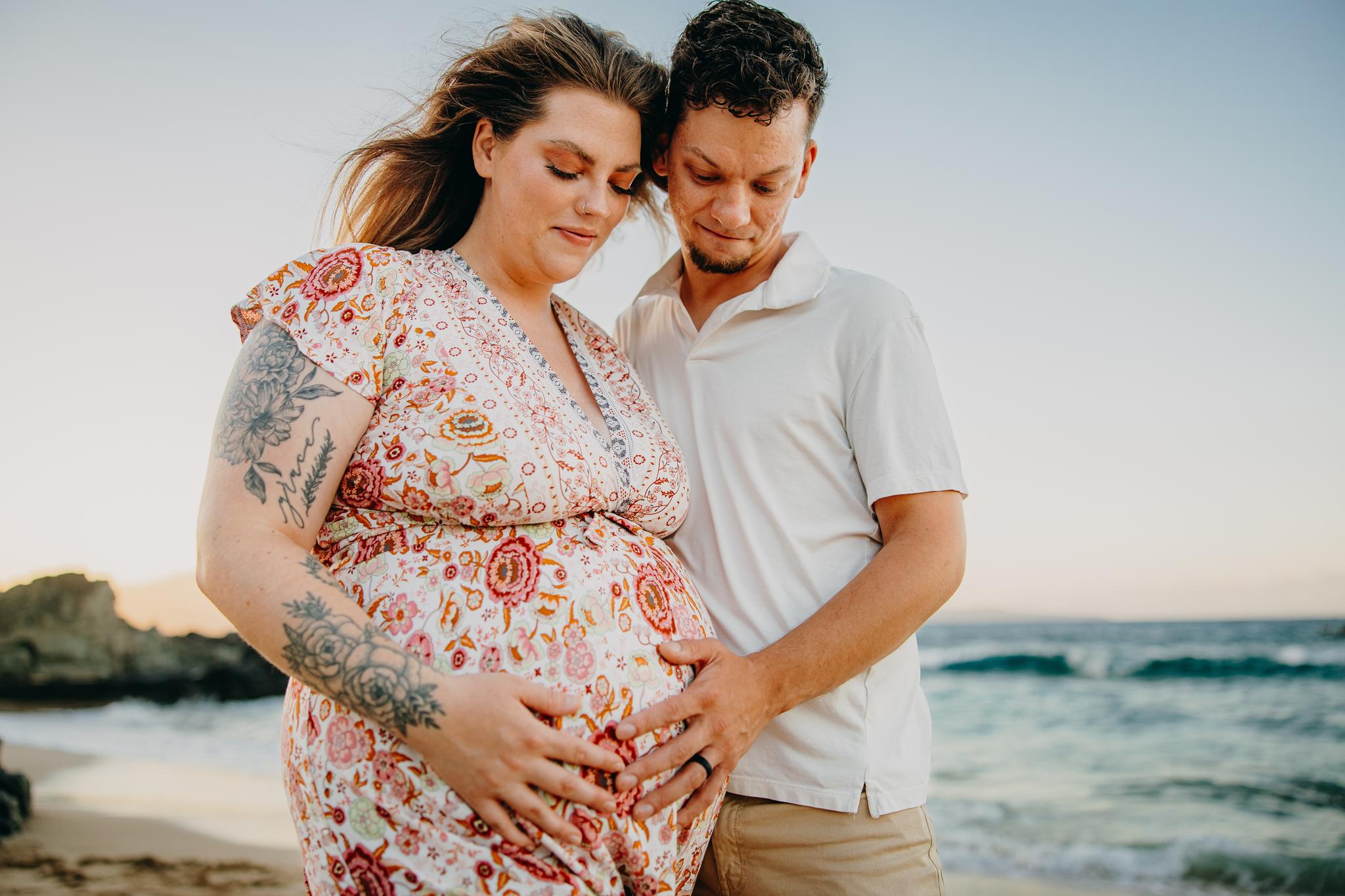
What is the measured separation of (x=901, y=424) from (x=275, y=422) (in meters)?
1.20

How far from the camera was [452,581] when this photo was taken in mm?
1576

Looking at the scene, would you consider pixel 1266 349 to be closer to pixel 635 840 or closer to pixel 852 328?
pixel 852 328

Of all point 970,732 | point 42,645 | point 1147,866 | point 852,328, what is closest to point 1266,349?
point 970,732

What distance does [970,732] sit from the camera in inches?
400

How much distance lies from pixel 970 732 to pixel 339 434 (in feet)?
32.2

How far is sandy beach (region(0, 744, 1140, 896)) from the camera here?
5.04 meters

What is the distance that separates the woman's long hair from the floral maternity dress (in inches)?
14.6

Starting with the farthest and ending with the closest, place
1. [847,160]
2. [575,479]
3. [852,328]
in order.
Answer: [847,160], [852,328], [575,479]

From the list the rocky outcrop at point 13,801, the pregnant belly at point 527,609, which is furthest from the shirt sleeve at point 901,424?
the rocky outcrop at point 13,801

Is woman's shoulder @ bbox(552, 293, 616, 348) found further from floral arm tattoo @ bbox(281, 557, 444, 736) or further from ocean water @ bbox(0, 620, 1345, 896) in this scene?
ocean water @ bbox(0, 620, 1345, 896)

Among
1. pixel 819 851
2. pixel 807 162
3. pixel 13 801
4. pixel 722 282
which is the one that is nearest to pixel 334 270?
pixel 722 282

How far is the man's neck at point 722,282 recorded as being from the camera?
2.31 m

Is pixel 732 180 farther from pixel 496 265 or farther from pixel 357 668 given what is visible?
pixel 357 668

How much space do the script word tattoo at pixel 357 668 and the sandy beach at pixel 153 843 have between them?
422 cm
